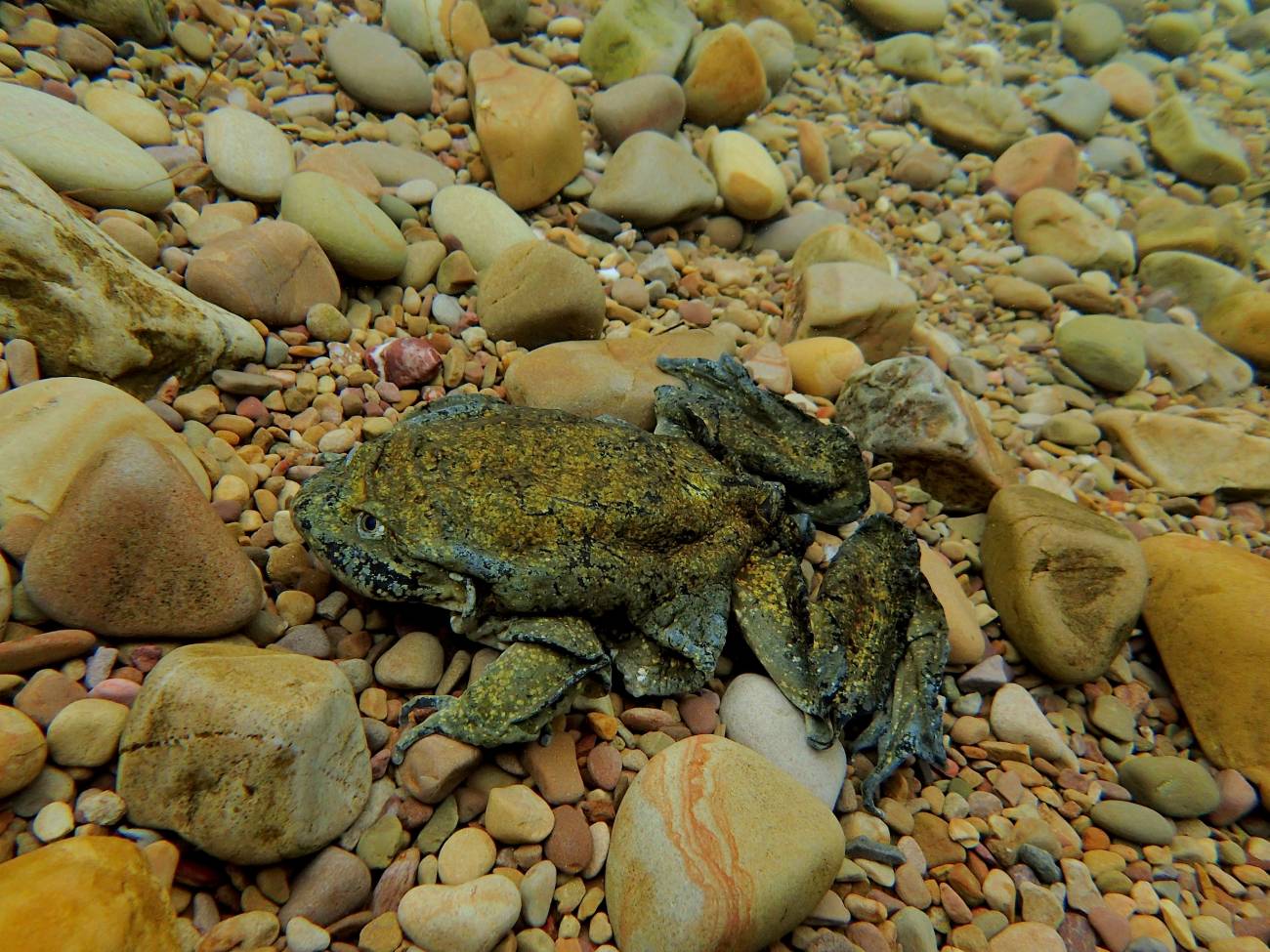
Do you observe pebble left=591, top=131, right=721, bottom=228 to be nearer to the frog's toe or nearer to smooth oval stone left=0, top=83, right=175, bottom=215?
smooth oval stone left=0, top=83, right=175, bottom=215

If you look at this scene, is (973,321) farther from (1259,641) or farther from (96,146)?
(96,146)

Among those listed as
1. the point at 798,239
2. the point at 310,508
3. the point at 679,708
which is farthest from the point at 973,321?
the point at 310,508

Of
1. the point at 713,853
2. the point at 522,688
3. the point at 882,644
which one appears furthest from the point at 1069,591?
the point at 522,688

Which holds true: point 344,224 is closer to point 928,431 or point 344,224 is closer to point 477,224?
point 477,224

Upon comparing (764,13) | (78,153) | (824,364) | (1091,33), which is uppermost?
Result: (1091,33)

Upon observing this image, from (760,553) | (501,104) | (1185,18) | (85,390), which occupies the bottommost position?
(760,553)
